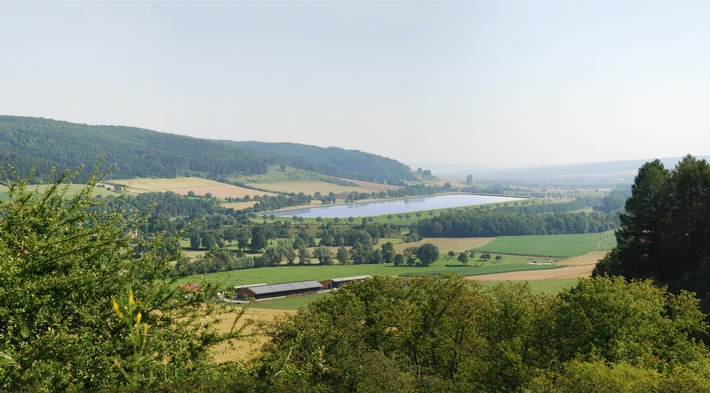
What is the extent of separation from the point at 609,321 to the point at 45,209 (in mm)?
23781

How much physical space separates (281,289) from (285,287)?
3.61ft

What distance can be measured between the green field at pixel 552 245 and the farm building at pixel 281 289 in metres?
49.3

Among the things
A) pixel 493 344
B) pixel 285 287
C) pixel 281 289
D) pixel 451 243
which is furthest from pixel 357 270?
pixel 493 344

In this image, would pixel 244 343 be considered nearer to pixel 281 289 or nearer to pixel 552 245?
pixel 281 289

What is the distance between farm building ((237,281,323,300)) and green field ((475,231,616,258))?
49255mm

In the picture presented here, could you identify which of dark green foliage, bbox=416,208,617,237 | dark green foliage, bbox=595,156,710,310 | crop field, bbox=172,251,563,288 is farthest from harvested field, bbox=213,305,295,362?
dark green foliage, bbox=416,208,617,237

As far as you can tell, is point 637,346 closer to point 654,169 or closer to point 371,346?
point 371,346

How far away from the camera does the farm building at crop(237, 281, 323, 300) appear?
73.2 m

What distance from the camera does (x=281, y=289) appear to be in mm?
76000

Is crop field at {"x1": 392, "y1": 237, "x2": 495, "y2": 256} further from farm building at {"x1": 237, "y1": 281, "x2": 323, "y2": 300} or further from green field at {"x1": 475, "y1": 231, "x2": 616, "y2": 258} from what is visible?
farm building at {"x1": 237, "y1": 281, "x2": 323, "y2": 300}

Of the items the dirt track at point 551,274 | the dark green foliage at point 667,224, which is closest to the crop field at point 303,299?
the dirt track at point 551,274

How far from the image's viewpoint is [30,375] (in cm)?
941

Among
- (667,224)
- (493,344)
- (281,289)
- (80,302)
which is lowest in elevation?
(281,289)

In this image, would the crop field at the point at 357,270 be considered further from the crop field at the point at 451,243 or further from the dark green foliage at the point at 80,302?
the dark green foliage at the point at 80,302
